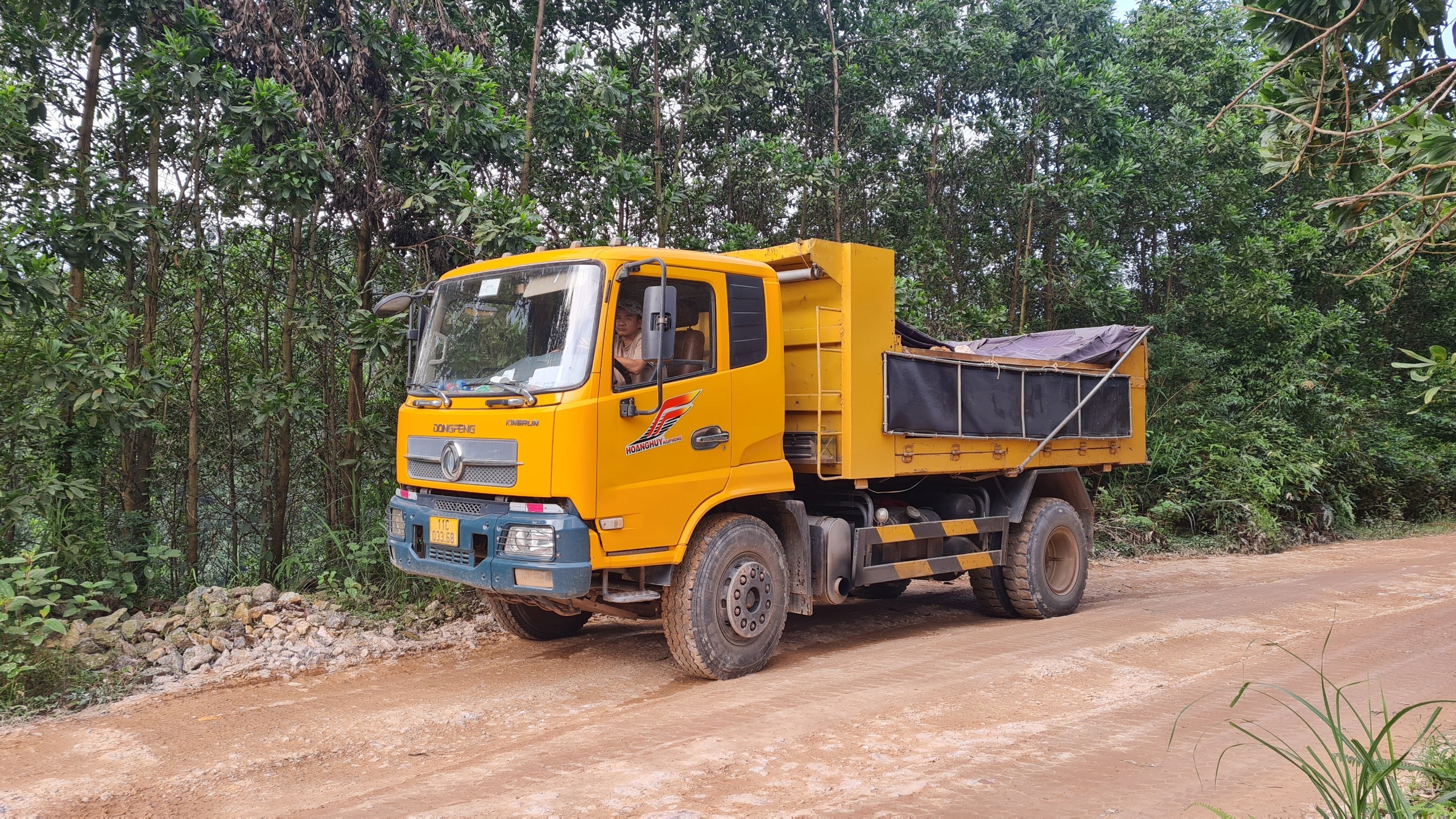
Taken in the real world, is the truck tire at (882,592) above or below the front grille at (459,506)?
below

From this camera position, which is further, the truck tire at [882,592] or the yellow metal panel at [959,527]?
the truck tire at [882,592]

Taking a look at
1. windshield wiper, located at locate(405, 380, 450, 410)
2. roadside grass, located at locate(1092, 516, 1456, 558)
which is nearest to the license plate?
windshield wiper, located at locate(405, 380, 450, 410)

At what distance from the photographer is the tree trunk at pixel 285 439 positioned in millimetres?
8961

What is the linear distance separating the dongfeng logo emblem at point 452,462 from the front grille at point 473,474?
23mm

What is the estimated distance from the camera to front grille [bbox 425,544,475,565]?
559 centimetres

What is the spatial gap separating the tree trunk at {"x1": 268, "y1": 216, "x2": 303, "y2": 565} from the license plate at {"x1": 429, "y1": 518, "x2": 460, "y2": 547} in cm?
361

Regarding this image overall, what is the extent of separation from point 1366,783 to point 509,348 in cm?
462

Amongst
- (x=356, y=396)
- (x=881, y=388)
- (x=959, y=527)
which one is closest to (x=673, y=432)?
(x=881, y=388)

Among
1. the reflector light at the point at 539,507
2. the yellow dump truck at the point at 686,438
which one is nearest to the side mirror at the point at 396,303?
the yellow dump truck at the point at 686,438

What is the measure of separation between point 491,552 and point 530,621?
1825 mm

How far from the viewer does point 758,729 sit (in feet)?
16.1

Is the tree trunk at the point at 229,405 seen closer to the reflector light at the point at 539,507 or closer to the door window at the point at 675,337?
the reflector light at the point at 539,507

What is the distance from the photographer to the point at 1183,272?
1673 cm

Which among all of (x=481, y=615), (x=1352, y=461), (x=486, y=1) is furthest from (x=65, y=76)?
(x=1352, y=461)
